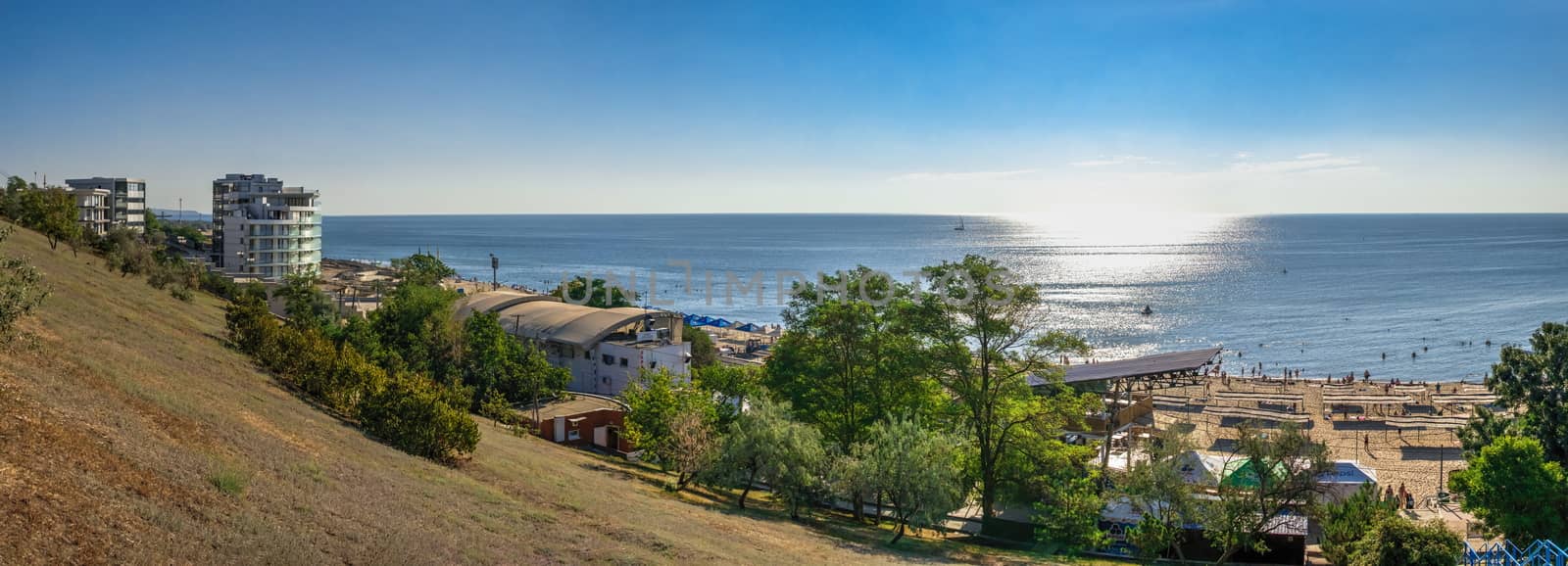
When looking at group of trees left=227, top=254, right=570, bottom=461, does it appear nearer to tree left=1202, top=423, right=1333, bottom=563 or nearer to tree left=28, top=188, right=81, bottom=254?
tree left=28, top=188, right=81, bottom=254

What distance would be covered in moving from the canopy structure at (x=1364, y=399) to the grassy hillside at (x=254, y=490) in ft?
136

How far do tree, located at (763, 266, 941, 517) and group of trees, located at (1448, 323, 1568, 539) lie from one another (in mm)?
14382

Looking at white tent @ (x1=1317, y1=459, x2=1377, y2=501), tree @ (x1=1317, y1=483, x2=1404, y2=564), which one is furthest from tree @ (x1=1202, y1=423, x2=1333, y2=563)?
white tent @ (x1=1317, y1=459, x2=1377, y2=501)

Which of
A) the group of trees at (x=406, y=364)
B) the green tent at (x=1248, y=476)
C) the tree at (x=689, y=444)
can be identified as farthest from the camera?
the tree at (x=689, y=444)

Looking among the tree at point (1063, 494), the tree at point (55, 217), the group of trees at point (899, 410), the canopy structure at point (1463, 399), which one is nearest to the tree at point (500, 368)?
the group of trees at point (899, 410)

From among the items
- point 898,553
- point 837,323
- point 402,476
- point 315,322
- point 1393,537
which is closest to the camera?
point 402,476

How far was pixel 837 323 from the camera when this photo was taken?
91.3ft

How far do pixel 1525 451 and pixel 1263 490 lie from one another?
690 centimetres

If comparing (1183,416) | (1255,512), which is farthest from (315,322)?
(1183,416)

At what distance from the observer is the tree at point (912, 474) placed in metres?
22.0

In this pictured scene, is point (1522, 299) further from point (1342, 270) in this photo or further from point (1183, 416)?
point (1183, 416)

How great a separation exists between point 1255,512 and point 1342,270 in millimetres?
141564

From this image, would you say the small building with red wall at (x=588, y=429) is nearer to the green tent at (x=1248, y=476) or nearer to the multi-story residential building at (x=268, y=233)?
the green tent at (x=1248, y=476)

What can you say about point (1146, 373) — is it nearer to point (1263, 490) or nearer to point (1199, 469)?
point (1199, 469)
